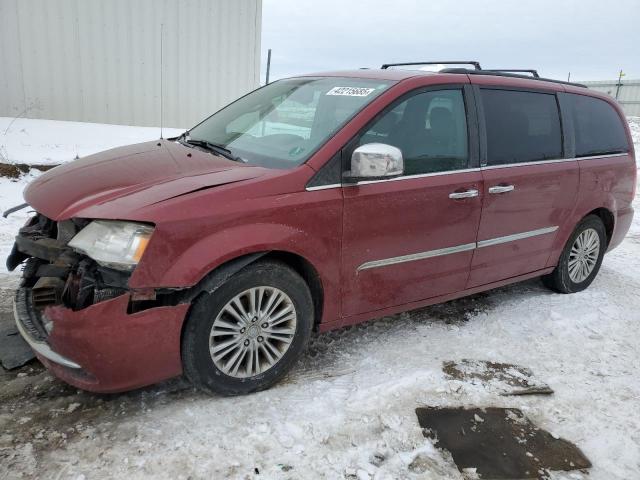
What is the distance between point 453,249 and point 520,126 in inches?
46.4

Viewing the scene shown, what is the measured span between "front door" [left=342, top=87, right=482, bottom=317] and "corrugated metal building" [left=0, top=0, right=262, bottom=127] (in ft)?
23.3

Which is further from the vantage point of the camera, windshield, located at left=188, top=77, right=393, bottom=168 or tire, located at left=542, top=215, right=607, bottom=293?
tire, located at left=542, top=215, right=607, bottom=293

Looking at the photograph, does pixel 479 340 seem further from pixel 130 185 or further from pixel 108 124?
pixel 108 124

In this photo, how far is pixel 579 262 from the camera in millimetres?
4758

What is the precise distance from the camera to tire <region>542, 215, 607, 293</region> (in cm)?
461

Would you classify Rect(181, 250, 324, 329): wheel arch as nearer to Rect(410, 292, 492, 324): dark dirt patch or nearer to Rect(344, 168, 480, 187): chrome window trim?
Rect(344, 168, 480, 187): chrome window trim

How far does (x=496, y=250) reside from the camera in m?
3.87

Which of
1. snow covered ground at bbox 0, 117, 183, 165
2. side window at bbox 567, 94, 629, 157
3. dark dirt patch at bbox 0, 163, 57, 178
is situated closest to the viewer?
side window at bbox 567, 94, 629, 157

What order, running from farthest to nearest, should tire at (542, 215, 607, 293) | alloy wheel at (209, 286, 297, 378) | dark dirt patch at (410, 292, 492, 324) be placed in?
tire at (542, 215, 607, 293)
dark dirt patch at (410, 292, 492, 324)
alloy wheel at (209, 286, 297, 378)

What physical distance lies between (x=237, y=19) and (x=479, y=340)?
8472 millimetres

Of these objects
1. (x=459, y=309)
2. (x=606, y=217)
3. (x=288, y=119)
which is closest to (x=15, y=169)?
(x=288, y=119)

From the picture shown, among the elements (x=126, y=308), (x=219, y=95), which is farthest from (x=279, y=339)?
(x=219, y=95)

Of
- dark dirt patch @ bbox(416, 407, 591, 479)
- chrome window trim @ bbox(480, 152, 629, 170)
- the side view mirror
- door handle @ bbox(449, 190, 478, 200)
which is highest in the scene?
the side view mirror

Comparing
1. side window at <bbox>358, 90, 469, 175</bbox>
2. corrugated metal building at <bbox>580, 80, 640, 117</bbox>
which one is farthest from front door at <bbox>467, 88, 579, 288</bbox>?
corrugated metal building at <bbox>580, 80, 640, 117</bbox>
